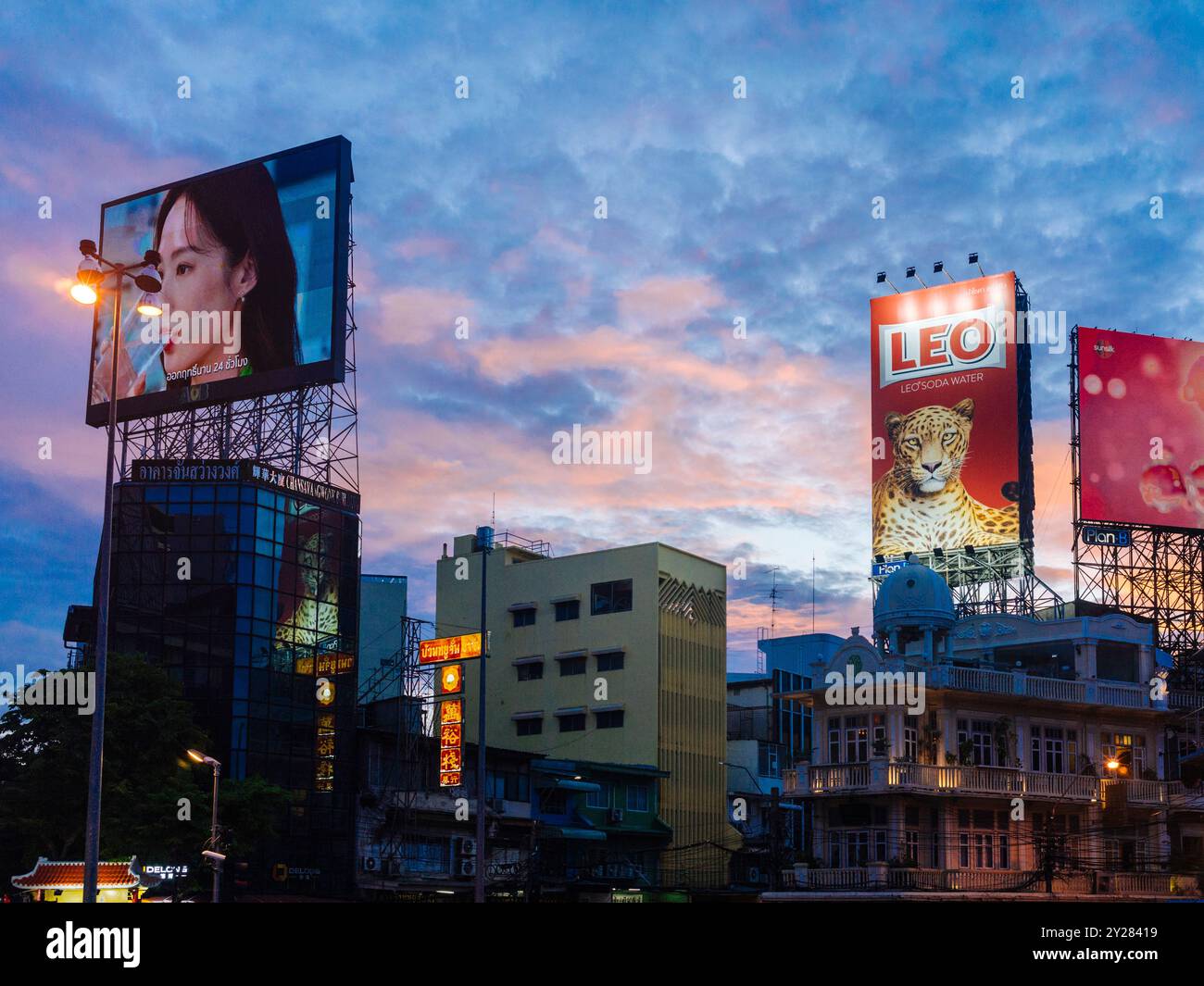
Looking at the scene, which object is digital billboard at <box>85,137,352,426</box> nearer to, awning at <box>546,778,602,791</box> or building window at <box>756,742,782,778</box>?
awning at <box>546,778,602,791</box>

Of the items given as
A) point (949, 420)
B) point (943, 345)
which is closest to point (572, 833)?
point (949, 420)

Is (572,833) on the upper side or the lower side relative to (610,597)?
lower

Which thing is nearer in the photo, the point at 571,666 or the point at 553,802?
the point at 553,802

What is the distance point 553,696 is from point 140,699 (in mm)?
37740

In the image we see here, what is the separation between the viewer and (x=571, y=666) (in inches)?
3472

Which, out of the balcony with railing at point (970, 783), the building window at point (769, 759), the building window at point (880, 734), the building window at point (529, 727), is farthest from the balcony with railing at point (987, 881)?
the building window at point (769, 759)

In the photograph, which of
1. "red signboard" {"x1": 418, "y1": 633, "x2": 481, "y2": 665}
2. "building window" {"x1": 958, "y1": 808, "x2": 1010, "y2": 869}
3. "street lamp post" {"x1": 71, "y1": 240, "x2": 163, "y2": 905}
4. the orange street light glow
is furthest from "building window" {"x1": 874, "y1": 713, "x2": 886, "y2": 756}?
the orange street light glow

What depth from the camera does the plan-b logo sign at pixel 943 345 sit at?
78.8 metres

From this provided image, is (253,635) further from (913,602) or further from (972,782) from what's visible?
(972,782)

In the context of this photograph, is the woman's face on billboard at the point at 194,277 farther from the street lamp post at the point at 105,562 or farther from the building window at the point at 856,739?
the street lamp post at the point at 105,562

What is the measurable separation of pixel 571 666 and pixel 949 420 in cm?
2676

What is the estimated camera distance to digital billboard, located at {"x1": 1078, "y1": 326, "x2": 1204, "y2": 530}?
80812 millimetres

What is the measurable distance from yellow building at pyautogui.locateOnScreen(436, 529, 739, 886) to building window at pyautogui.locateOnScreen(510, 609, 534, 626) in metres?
0.09
